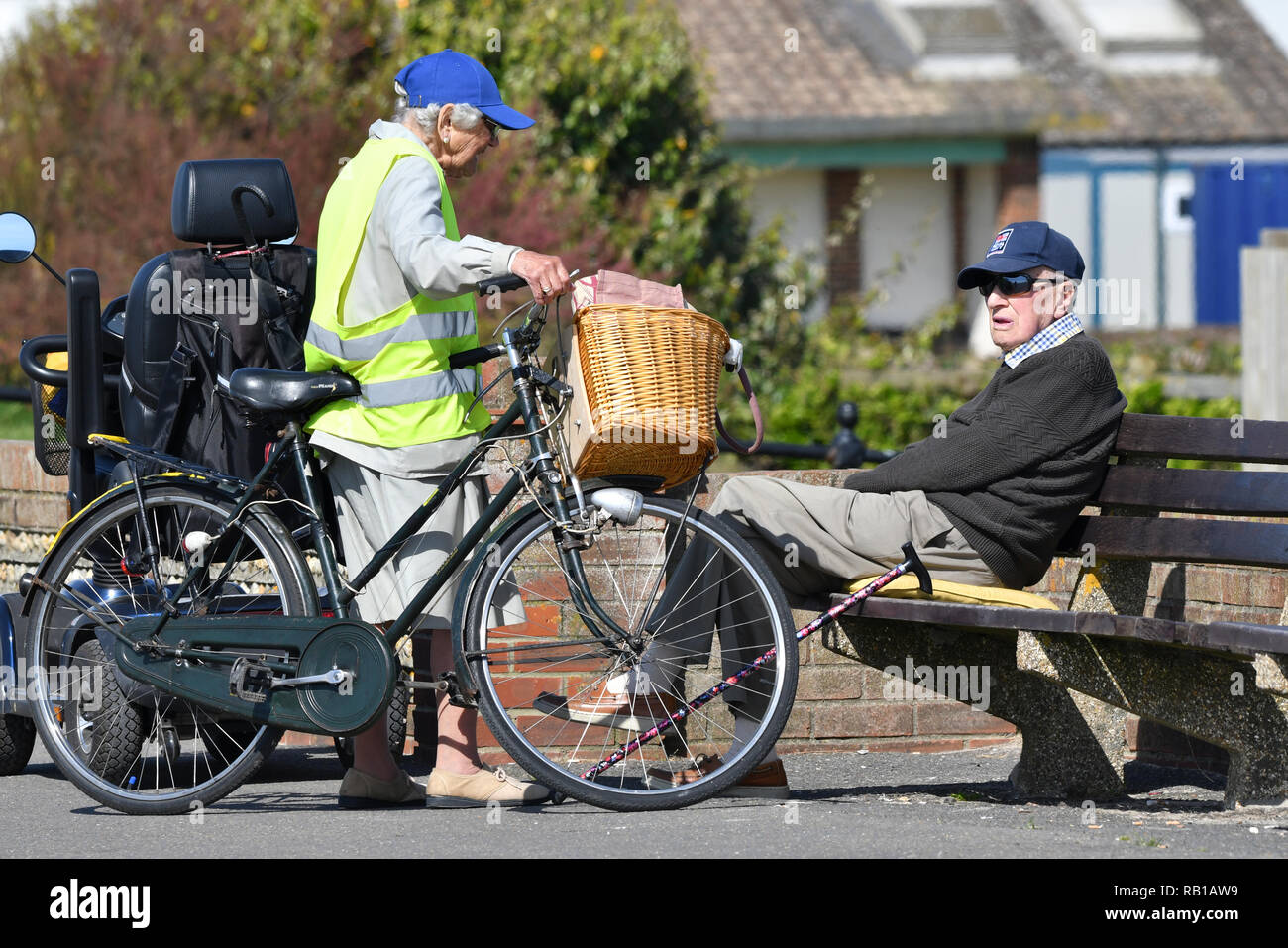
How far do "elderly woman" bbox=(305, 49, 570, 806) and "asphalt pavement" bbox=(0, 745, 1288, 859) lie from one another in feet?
1.24

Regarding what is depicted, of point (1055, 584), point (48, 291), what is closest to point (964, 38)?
point (48, 291)

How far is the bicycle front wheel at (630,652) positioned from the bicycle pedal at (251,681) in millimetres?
542

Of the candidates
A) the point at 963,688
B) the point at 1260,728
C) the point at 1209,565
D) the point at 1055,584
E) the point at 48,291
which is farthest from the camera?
the point at 48,291

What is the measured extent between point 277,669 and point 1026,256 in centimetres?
232

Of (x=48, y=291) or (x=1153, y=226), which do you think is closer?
(x=48, y=291)

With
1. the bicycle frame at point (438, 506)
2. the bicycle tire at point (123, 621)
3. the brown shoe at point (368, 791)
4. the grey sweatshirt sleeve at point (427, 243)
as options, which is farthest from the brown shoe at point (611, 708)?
the grey sweatshirt sleeve at point (427, 243)

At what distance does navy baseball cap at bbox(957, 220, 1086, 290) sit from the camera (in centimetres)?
552

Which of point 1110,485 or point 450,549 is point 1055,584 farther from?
point 450,549

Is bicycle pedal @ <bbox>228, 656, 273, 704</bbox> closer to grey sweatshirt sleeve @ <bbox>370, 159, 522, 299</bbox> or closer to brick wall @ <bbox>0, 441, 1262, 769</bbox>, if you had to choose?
brick wall @ <bbox>0, 441, 1262, 769</bbox>

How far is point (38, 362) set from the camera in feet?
19.9

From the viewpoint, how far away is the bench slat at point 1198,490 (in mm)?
5055

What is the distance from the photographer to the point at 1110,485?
5.44 meters

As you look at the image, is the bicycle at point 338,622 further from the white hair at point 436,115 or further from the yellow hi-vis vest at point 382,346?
the white hair at point 436,115
